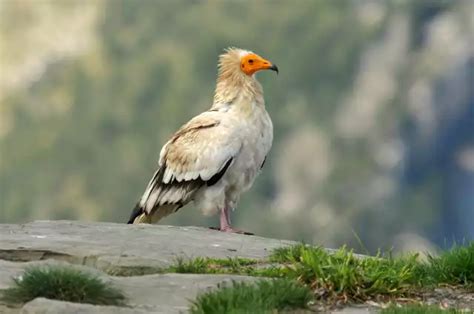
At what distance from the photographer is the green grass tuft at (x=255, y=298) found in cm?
674

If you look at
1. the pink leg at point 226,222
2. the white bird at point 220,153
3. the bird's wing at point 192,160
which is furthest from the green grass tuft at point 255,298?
the bird's wing at point 192,160

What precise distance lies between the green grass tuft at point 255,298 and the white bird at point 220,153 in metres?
5.26

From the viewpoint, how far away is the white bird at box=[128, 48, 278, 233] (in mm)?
12750

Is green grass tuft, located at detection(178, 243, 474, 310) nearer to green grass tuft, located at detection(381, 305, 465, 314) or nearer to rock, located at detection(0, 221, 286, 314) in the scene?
rock, located at detection(0, 221, 286, 314)

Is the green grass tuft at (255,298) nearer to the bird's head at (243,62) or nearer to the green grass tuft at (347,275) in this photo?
the green grass tuft at (347,275)

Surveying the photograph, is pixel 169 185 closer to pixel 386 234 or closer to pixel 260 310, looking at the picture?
pixel 260 310

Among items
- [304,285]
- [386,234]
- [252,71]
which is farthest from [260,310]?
[386,234]

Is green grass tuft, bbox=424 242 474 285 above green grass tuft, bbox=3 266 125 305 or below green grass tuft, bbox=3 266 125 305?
below

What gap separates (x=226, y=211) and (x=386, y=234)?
6030cm

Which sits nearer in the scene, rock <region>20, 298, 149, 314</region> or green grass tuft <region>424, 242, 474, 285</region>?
rock <region>20, 298, 149, 314</region>

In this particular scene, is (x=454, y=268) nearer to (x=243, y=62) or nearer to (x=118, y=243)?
(x=118, y=243)

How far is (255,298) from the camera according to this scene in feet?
22.6

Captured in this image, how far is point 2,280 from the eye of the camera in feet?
24.8

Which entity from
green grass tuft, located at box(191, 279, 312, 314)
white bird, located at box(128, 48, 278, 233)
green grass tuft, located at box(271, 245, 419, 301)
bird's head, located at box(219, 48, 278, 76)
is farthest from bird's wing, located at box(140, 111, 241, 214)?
green grass tuft, located at box(191, 279, 312, 314)
